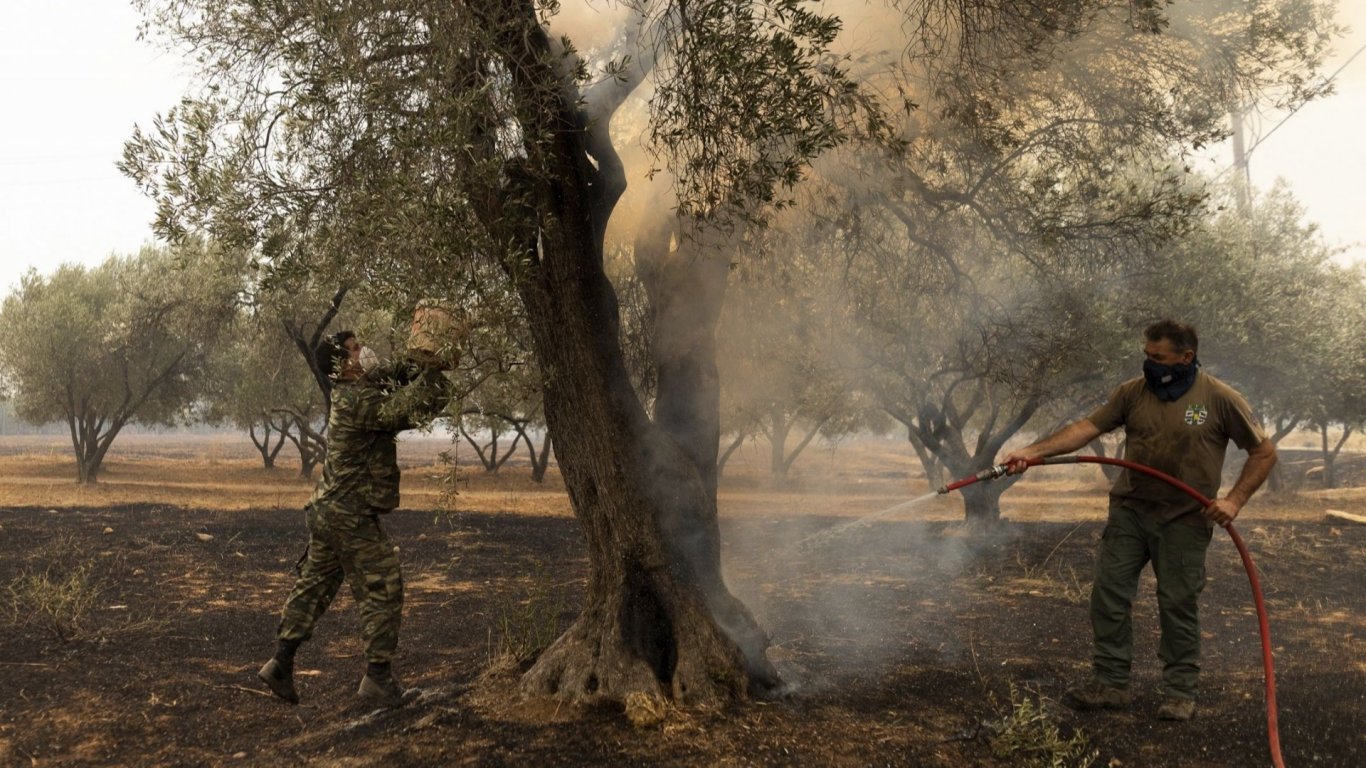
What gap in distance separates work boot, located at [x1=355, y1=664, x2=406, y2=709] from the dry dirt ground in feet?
0.44

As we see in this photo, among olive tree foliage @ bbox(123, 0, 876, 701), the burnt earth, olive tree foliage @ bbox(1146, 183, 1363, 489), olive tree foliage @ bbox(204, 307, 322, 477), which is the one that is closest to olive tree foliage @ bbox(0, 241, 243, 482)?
olive tree foliage @ bbox(204, 307, 322, 477)

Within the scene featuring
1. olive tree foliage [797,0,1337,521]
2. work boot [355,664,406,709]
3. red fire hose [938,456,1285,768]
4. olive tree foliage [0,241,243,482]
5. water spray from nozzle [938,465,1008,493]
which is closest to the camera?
red fire hose [938,456,1285,768]

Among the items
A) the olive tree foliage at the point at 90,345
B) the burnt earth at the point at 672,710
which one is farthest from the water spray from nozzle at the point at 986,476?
the olive tree foliage at the point at 90,345

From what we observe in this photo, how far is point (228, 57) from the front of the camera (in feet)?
18.4

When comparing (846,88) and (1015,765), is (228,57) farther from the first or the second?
(1015,765)

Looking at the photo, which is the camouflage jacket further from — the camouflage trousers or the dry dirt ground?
the dry dirt ground

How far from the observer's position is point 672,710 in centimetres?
475

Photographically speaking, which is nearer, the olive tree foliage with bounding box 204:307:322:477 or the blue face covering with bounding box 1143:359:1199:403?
the blue face covering with bounding box 1143:359:1199:403

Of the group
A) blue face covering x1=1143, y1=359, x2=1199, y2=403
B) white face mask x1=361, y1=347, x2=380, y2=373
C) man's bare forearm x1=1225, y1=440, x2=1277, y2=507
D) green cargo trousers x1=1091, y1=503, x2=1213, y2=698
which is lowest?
green cargo trousers x1=1091, y1=503, x2=1213, y2=698

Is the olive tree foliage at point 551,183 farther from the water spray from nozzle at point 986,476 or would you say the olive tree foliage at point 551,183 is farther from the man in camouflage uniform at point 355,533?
the water spray from nozzle at point 986,476

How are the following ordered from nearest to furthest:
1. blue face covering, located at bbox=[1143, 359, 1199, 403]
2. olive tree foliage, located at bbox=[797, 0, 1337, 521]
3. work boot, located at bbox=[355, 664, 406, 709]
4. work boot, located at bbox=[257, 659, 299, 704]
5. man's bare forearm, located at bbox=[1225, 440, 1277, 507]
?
1. man's bare forearm, located at bbox=[1225, 440, 1277, 507]
2. blue face covering, located at bbox=[1143, 359, 1199, 403]
3. work boot, located at bbox=[355, 664, 406, 709]
4. work boot, located at bbox=[257, 659, 299, 704]
5. olive tree foliage, located at bbox=[797, 0, 1337, 521]

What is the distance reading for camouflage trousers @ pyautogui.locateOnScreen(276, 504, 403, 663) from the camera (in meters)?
4.99

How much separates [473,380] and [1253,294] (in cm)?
1649

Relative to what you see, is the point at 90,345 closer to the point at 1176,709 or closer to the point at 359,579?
the point at 359,579
